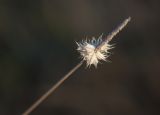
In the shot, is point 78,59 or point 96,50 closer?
point 96,50

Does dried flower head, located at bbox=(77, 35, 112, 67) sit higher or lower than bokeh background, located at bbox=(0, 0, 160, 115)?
lower

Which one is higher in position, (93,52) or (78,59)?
(78,59)

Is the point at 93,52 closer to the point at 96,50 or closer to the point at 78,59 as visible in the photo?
the point at 96,50

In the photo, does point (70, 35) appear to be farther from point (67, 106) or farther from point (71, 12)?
point (67, 106)

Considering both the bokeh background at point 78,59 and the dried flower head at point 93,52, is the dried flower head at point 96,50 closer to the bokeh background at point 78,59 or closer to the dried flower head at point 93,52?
the dried flower head at point 93,52

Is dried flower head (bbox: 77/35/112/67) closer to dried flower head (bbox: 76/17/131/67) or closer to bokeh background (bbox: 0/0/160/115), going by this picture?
dried flower head (bbox: 76/17/131/67)

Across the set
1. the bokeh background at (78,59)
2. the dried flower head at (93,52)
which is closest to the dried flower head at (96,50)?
the dried flower head at (93,52)

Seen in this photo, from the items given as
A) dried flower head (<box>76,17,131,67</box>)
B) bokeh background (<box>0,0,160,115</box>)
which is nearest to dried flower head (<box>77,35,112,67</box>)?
dried flower head (<box>76,17,131,67</box>)

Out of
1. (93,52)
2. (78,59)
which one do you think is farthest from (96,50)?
(78,59)
